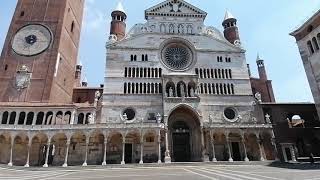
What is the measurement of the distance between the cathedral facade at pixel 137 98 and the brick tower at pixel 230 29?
0.20 meters

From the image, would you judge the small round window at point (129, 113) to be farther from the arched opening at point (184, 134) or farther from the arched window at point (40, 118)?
the arched window at point (40, 118)

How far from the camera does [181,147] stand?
34344 millimetres

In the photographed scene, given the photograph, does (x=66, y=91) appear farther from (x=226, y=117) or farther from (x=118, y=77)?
(x=226, y=117)

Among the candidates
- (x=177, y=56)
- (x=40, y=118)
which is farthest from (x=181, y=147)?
(x=40, y=118)

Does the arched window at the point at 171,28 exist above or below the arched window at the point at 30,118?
above

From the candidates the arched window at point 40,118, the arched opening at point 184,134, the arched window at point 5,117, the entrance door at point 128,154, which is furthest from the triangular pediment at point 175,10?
the arched window at point 5,117

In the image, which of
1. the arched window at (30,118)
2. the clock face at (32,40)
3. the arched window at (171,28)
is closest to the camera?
the arched window at (30,118)

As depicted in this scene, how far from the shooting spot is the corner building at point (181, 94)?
32.6 metres

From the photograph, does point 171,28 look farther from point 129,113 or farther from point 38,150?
point 38,150

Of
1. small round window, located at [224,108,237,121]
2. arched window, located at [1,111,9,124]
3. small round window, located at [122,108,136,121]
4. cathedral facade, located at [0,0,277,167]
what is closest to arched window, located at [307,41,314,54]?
cathedral facade, located at [0,0,277,167]

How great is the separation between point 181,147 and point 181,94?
725cm

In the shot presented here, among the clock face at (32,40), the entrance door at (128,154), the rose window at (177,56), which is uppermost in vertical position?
the clock face at (32,40)

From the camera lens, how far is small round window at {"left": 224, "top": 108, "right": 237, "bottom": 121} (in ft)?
115

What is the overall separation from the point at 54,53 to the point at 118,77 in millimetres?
11108
